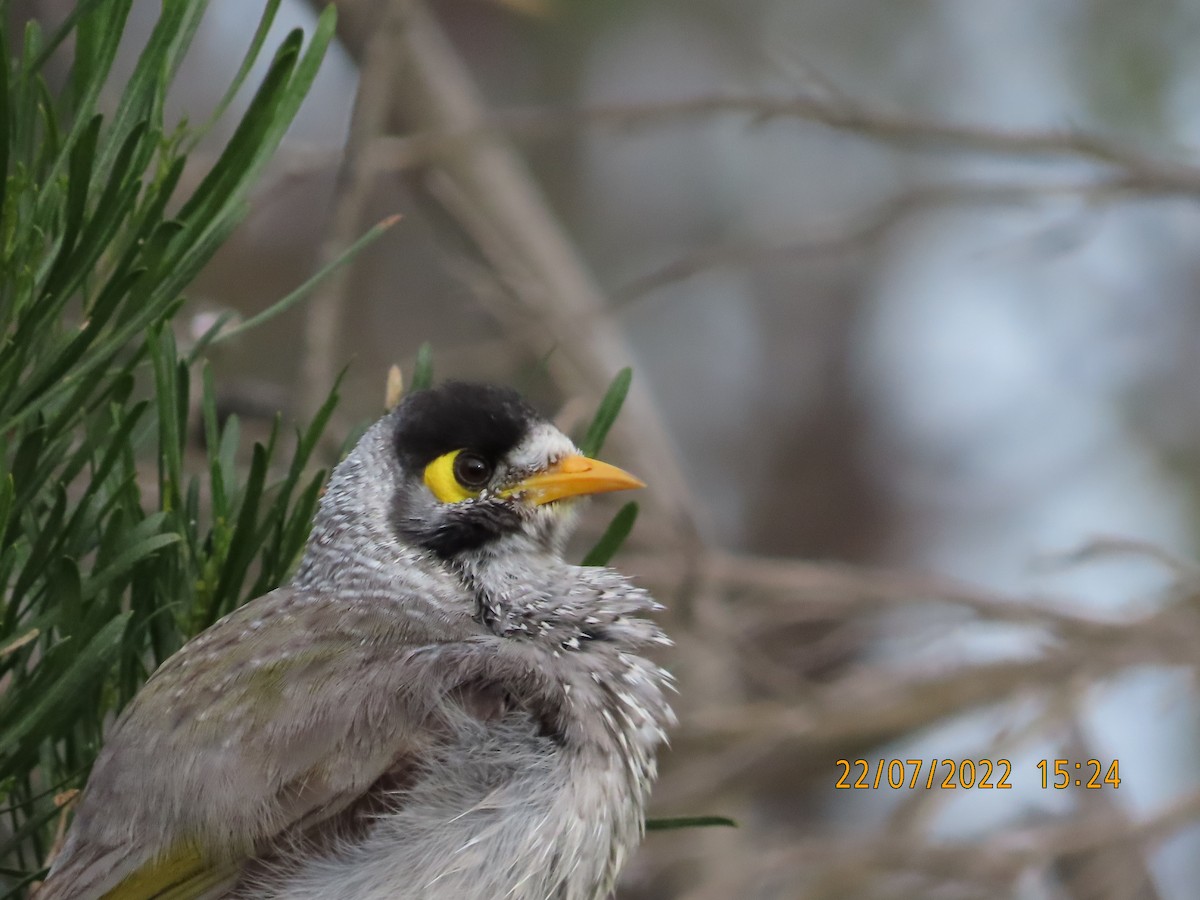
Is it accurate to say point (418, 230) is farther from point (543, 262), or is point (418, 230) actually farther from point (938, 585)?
point (938, 585)

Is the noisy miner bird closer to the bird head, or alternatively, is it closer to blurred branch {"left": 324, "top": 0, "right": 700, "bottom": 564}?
the bird head

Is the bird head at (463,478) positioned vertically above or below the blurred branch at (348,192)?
below

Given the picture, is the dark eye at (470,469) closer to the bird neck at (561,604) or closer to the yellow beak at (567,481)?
the yellow beak at (567,481)

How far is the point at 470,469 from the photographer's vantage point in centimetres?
304

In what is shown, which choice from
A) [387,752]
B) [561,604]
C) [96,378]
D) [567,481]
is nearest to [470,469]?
[567,481]

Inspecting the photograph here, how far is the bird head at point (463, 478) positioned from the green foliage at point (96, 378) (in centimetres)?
72

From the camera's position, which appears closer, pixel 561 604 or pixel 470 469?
pixel 561 604

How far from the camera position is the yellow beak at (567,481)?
2941 mm

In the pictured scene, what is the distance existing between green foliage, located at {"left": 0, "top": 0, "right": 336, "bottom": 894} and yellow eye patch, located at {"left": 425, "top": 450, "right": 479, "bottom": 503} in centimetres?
76

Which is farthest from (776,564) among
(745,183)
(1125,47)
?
(745,183)

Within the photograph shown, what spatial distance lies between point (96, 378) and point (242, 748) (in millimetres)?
643
